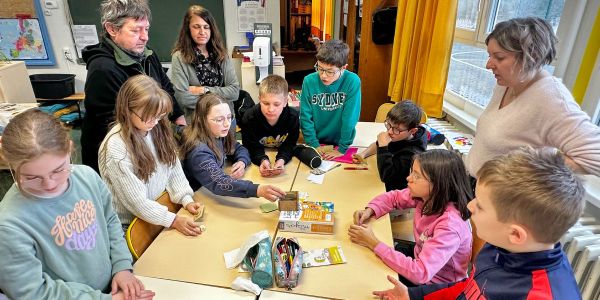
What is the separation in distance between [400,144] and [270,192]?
0.78 m

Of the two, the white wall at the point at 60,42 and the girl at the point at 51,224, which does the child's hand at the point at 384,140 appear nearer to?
the girl at the point at 51,224

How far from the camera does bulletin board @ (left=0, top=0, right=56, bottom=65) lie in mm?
4094

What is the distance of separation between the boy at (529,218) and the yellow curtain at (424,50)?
1.98 meters

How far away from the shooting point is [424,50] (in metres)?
2.79

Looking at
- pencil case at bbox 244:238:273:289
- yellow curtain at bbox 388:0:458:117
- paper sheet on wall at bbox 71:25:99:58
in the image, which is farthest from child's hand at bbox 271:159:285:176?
paper sheet on wall at bbox 71:25:99:58

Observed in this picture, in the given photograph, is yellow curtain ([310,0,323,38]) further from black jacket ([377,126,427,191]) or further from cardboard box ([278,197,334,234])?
cardboard box ([278,197,334,234])

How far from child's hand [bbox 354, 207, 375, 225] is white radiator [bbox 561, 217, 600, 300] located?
0.77 m

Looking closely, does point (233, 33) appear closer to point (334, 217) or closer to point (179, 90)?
point (179, 90)

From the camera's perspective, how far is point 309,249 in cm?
129

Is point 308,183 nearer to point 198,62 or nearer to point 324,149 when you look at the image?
point 324,149

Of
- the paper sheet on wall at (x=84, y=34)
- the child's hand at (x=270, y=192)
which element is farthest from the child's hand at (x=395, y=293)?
the paper sheet on wall at (x=84, y=34)

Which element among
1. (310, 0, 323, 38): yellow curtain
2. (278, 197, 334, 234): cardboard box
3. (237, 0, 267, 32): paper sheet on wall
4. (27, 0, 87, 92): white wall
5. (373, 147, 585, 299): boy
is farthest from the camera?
(310, 0, 323, 38): yellow curtain

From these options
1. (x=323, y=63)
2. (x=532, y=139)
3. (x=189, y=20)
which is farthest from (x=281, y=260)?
(x=189, y=20)

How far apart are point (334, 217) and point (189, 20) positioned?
64.1 inches
